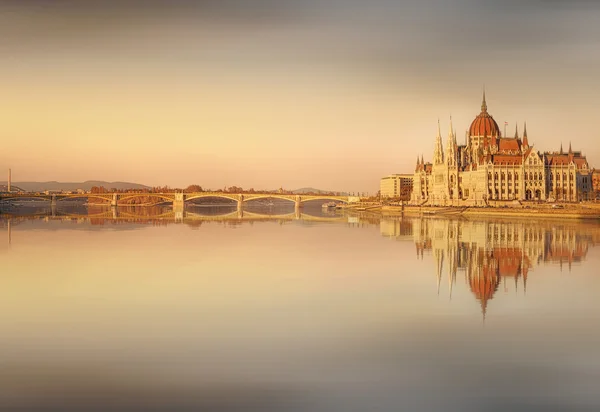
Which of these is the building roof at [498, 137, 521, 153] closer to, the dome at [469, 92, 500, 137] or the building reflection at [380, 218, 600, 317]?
the dome at [469, 92, 500, 137]

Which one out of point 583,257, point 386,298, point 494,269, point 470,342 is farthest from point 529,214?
point 470,342

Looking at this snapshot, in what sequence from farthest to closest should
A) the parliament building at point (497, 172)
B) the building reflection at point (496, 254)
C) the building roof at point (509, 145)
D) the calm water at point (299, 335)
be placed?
the building roof at point (509, 145)
the parliament building at point (497, 172)
the building reflection at point (496, 254)
the calm water at point (299, 335)

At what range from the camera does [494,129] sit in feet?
464

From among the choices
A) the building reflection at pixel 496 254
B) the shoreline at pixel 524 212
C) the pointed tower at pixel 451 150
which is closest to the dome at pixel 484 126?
the pointed tower at pixel 451 150

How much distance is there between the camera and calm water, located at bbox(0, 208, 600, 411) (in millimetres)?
11586

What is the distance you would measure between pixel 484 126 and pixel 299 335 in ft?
440

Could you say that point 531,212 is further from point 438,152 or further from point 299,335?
point 299,335

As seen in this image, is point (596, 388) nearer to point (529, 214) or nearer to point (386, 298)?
point (386, 298)

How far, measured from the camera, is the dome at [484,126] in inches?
5551

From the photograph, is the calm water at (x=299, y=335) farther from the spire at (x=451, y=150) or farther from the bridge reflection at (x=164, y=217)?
the spire at (x=451, y=150)

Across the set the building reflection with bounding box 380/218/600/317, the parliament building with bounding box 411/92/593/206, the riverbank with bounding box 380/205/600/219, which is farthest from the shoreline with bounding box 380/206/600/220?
the building reflection with bounding box 380/218/600/317

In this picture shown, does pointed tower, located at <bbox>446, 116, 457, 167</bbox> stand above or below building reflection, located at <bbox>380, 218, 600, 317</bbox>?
above

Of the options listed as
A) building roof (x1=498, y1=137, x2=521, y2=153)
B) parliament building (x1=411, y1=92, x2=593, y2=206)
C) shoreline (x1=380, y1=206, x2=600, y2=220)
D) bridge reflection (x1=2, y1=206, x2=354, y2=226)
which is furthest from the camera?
building roof (x1=498, y1=137, x2=521, y2=153)

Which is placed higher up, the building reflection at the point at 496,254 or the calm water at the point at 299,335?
the building reflection at the point at 496,254
